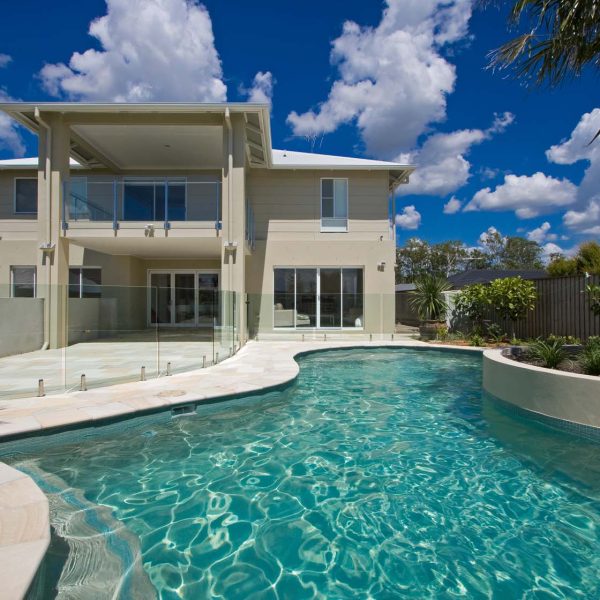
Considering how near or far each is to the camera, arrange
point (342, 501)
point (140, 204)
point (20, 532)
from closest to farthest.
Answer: point (20, 532) < point (342, 501) < point (140, 204)

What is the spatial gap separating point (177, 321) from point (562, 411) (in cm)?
989

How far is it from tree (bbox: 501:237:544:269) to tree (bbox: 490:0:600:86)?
49.3 metres

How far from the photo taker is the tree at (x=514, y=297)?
11523mm

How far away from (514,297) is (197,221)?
9742mm

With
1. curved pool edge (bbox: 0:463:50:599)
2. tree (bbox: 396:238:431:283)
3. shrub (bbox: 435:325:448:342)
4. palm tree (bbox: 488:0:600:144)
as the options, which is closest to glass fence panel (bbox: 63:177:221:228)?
palm tree (bbox: 488:0:600:144)

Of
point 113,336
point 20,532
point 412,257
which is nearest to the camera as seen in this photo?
point 20,532

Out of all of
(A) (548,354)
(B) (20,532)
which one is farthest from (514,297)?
(B) (20,532)

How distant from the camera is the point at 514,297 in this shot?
11570 mm

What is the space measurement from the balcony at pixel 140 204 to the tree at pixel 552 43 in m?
8.08

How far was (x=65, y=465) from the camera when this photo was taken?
403 cm

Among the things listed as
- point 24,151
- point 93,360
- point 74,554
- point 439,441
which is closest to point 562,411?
point 439,441

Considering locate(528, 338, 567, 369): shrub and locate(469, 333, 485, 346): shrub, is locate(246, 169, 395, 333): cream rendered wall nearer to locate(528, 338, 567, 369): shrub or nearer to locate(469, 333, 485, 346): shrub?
locate(469, 333, 485, 346): shrub

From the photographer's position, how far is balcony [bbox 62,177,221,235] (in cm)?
1115

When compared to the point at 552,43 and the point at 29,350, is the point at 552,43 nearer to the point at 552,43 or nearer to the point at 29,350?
the point at 552,43
